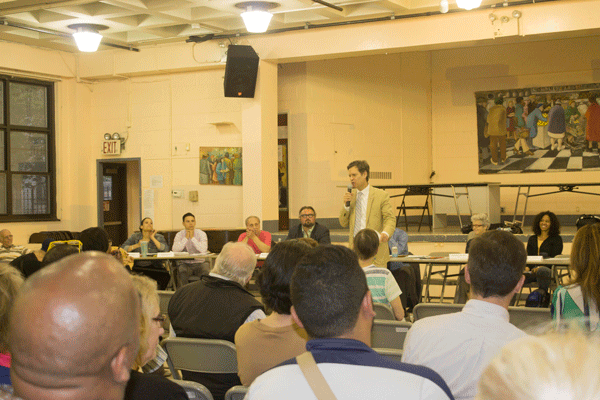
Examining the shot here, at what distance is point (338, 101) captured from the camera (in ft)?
34.8

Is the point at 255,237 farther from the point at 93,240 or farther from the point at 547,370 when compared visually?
the point at 547,370

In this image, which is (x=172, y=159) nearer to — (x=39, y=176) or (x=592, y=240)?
(x=39, y=176)

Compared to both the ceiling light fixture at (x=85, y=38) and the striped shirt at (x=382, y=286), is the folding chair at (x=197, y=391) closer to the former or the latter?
the striped shirt at (x=382, y=286)

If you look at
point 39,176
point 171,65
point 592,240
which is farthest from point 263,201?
point 592,240

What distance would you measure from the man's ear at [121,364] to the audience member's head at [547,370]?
1.90 feet

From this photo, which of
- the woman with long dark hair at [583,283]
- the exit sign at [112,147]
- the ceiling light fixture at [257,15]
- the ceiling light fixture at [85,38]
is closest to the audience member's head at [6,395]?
the woman with long dark hair at [583,283]

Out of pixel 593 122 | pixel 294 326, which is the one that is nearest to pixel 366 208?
pixel 294 326

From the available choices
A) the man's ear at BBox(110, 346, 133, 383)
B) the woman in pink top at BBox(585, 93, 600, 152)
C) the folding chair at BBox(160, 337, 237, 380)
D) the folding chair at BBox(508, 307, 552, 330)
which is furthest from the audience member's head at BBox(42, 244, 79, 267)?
the woman in pink top at BBox(585, 93, 600, 152)

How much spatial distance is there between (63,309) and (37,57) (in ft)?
33.1

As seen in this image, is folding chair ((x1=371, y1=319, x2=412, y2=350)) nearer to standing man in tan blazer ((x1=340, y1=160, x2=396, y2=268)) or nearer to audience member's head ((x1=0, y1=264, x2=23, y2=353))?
audience member's head ((x1=0, y1=264, x2=23, y2=353))

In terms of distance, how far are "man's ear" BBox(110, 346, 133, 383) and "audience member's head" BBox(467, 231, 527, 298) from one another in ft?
4.58

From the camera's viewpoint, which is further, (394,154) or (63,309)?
(394,154)

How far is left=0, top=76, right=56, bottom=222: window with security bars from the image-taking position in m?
9.68

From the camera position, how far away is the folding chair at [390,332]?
128 inches
